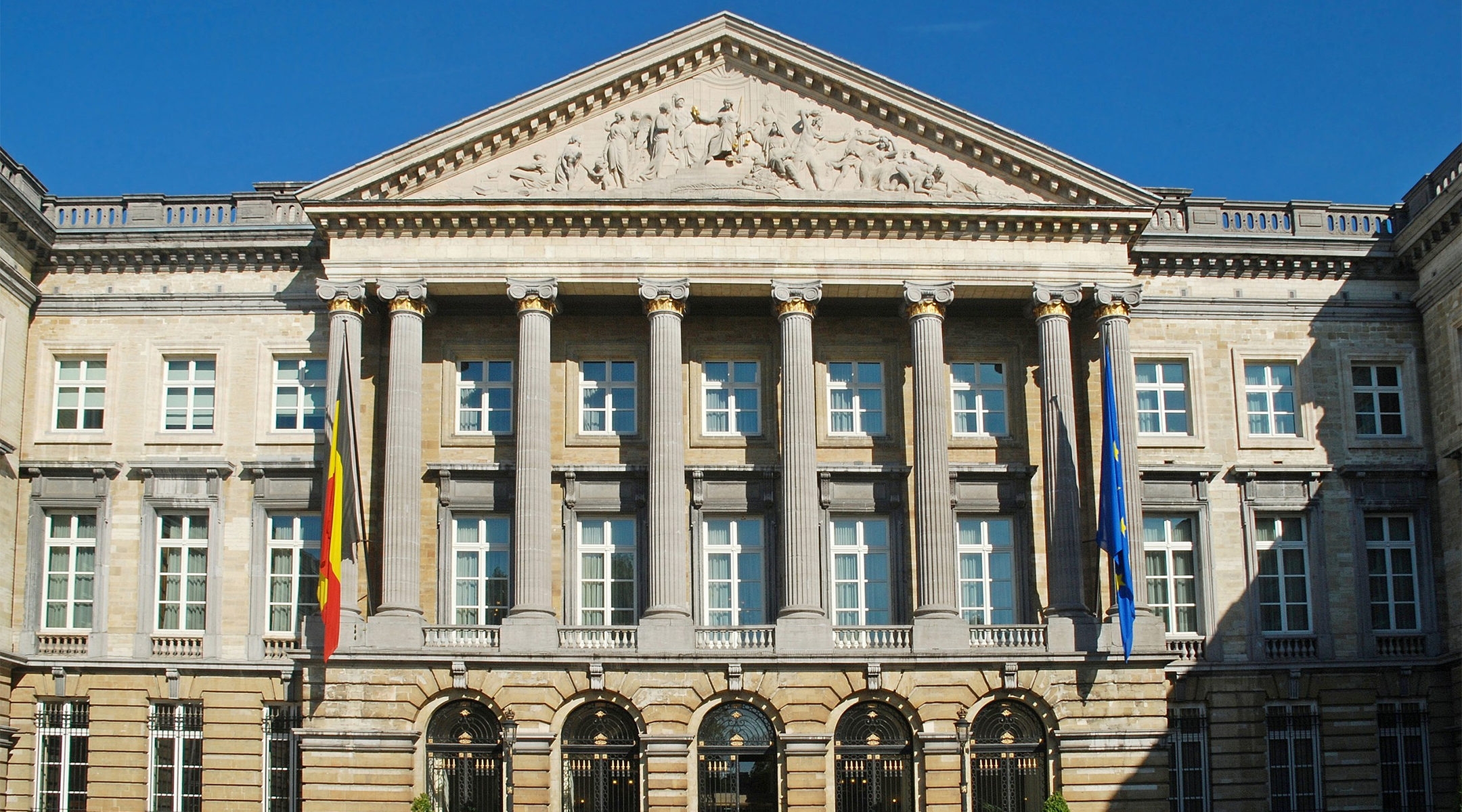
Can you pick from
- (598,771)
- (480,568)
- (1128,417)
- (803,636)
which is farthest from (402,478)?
(1128,417)

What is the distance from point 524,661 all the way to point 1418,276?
22.0m

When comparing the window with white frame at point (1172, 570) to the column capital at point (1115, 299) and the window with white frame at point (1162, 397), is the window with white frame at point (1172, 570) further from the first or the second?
the column capital at point (1115, 299)

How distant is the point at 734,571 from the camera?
3634cm

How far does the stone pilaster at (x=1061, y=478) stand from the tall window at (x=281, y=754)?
15624mm

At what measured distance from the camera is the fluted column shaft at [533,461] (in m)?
34.1

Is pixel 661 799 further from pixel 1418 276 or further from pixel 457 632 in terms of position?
pixel 1418 276

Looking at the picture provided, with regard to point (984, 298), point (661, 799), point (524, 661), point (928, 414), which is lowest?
point (661, 799)

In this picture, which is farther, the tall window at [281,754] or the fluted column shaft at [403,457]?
the tall window at [281,754]

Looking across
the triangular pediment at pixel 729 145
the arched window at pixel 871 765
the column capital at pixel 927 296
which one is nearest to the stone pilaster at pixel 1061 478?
the column capital at pixel 927 296

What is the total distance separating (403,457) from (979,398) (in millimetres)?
12669

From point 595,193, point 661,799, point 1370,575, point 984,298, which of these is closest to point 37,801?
point 661,799

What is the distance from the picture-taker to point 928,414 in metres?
35.3

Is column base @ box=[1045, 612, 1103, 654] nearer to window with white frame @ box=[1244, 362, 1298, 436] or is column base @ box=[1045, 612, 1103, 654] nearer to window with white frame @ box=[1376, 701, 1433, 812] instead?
window with white frame @ box=[1244, 362, 1298, 436]

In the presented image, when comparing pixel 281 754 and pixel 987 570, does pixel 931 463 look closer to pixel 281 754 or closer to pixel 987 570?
pixel 987 570
